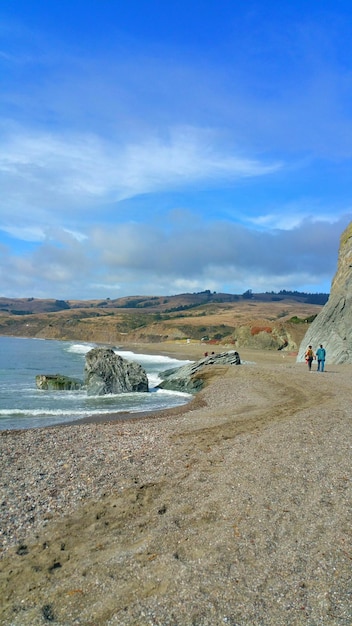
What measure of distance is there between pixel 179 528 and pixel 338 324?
29.5 m

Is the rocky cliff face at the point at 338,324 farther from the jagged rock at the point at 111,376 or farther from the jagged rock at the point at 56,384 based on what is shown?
the jagged rock at the point at 56,384

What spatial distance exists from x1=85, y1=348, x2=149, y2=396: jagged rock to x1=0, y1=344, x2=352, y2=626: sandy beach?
1179cm

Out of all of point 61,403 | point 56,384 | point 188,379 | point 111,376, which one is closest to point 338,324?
point 188,379

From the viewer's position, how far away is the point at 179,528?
665cm

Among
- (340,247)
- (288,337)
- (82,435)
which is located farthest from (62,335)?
(82,435)

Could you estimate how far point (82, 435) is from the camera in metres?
13.4

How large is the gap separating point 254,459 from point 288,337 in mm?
52649

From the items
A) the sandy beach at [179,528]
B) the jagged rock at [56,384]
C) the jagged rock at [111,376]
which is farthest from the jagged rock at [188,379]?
the sandy beach at [179,528]

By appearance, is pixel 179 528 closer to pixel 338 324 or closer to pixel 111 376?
pixel 111 376

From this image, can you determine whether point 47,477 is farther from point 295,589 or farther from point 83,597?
point 295,589

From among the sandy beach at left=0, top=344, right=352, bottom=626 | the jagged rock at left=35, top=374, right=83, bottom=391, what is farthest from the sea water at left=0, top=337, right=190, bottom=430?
the sandy beach at left=0, top=344, right=352, bottom=626

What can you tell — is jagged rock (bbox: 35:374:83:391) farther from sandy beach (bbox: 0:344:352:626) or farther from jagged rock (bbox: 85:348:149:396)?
sandy beach (bbox: 0:344:352:626)

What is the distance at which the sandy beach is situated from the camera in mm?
4812

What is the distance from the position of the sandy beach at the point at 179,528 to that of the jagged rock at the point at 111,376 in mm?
11788
